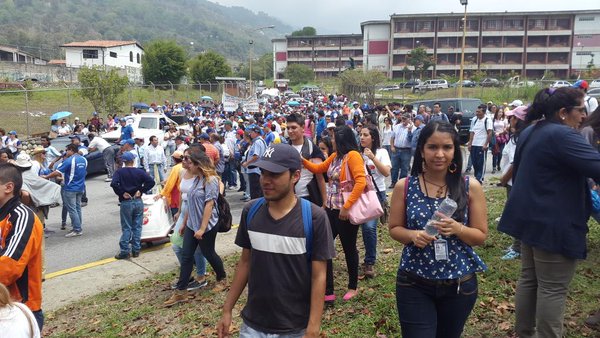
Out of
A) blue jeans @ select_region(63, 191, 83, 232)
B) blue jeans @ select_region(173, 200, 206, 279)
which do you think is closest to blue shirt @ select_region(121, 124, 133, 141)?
blue jeans @ select_region(63, 191, 83, 232)

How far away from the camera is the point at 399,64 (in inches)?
3467

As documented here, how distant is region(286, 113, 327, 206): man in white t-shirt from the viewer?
5.54 metres

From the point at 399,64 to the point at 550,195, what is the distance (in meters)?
88.4


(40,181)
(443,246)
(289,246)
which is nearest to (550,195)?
(443,246)

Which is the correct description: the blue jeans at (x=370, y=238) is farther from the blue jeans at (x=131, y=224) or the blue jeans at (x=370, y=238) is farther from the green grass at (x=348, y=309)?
the blue jeans at (x=131, y=224)

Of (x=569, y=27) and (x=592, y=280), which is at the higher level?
(x=569, y=27)

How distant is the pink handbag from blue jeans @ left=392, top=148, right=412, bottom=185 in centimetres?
695

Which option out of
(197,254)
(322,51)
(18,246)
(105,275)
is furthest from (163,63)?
(18,246)

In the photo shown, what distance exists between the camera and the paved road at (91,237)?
306 inches

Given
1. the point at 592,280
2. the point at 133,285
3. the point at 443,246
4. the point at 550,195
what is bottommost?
the point at 133,285

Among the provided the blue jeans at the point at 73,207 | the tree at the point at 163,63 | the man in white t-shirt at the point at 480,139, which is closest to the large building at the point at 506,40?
the tree at the point at 163,63

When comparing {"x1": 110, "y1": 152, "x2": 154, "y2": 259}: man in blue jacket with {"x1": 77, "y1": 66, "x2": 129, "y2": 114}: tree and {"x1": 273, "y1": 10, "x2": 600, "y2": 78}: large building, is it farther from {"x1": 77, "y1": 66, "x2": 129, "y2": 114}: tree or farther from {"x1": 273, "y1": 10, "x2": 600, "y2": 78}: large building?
{"x1": 273, "y1": 10, "x2": 600, "y2": 78}: large building

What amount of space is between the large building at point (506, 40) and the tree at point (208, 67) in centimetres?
2702

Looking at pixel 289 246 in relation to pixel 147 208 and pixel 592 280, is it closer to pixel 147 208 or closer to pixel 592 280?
pixel 592 280
